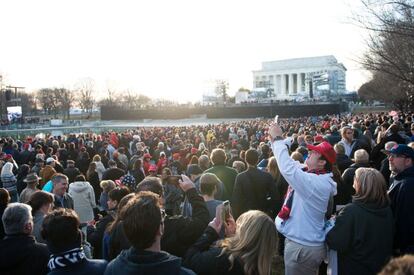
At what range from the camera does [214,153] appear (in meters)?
7.95

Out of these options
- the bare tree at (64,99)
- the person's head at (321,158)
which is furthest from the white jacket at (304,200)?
the bare tree at (64,99)

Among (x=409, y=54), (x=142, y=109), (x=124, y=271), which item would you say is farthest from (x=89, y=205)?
(x=142, y=109)

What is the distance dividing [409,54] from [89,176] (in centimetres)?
909

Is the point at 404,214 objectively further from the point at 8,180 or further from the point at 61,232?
the point at 8,180

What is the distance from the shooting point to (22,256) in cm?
377

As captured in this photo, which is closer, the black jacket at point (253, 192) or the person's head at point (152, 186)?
the person's head at point (152, 186)

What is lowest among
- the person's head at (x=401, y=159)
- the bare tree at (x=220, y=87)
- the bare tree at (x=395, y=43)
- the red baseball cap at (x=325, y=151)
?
the person's head at (x=401, y=159)

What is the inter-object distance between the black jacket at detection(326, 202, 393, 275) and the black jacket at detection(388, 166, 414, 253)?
30 cm

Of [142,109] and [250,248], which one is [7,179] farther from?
[142,109]

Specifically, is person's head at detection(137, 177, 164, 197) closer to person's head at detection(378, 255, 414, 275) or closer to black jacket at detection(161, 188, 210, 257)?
black jacket at detection(161, 188, 210, 257)

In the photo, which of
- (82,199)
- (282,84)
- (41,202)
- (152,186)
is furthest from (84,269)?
(282,84)

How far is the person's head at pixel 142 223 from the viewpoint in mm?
2812

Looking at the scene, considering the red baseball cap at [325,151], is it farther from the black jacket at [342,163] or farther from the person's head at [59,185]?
the person's head at [59,185]

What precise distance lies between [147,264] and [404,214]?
3.14 metres
